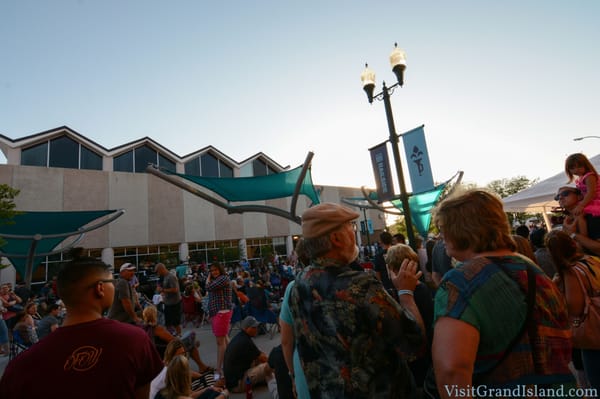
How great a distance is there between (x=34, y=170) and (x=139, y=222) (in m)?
7.02

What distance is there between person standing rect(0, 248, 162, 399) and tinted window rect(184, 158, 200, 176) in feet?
81.8

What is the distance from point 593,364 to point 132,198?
2487 cm

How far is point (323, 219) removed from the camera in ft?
5.01

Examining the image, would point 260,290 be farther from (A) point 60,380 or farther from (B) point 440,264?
(A) point 60,380

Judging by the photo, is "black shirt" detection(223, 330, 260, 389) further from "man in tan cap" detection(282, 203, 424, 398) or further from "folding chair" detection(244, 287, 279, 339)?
"folding chair" detection(244, 287, 279, 339)

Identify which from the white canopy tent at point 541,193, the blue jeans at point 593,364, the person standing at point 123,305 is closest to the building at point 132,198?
the person standing at point 123,305

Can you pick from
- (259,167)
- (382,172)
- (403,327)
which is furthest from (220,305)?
(259,167)

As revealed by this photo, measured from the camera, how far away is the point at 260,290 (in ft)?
24.7

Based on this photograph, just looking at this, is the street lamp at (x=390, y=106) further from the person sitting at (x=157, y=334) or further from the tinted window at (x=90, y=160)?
the tinted window at (x=90, y=160)

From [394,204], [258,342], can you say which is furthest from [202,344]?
[394,204]

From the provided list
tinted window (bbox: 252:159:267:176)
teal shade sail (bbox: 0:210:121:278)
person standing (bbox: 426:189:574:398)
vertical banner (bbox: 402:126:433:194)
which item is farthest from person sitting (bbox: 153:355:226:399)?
tinted window (bbox: 252:159:267:176)

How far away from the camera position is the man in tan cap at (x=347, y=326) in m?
1.29

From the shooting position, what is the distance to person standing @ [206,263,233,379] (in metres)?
5.19

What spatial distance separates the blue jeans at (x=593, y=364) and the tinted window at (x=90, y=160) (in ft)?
86.4
